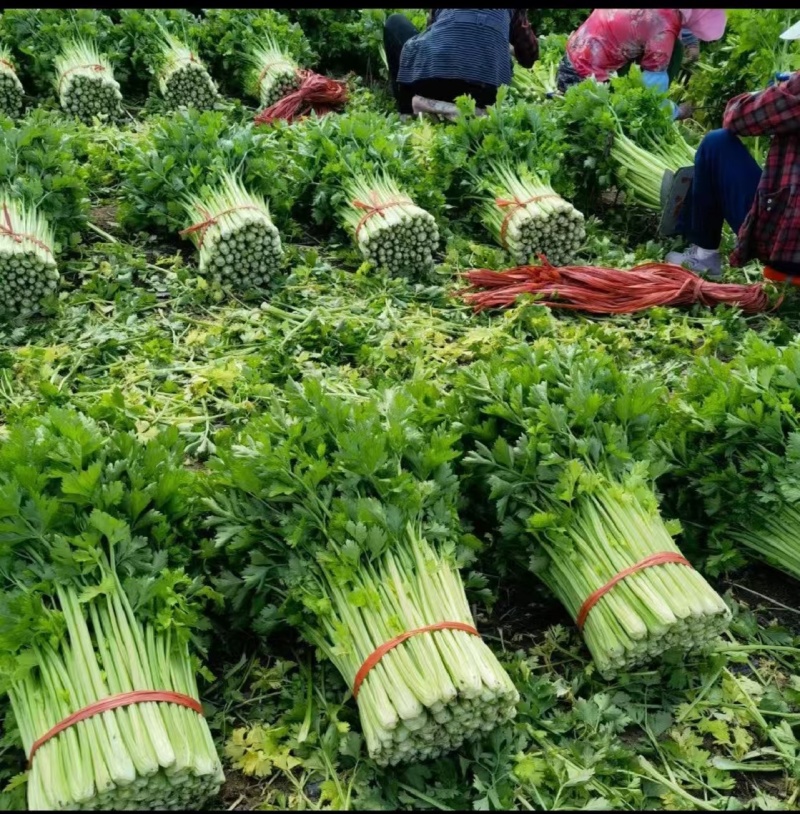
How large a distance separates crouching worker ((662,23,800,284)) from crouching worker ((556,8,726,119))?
5.54ft

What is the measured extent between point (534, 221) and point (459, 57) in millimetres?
2523

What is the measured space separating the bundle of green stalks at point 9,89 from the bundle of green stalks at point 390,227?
395cm

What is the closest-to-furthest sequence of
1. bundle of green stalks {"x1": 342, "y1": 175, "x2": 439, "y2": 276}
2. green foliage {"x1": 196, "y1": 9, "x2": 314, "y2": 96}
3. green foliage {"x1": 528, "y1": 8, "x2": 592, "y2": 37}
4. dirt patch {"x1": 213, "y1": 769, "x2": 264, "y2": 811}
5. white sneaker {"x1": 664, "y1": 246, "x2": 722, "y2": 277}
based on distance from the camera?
dirt patch {"x1": 213, "y1": 769, "x2": 264, "y2": 811}
bundle of green stalks {"x1": 342, "y1": 175, "x2": 439, "y2": 276}
white sneaker {"x1": 664, "y1": 246, "x2": 722, "y2": 277}
green foliage {"x1": 196, "y1": 9, "x2": 314, "y2": 96}
green foliage {"x1": 528, "y1": 8, "x2": 592, "y2": 37}

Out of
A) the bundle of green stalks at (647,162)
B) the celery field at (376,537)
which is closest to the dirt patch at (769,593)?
the celery field at (376,537)

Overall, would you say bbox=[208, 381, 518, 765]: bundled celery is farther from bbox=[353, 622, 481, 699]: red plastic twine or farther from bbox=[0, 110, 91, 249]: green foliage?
bbox=[0, 110, 91, 249]: green foliage

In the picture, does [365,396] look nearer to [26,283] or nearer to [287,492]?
[287,492]

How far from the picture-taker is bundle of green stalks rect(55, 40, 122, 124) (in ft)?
24.4

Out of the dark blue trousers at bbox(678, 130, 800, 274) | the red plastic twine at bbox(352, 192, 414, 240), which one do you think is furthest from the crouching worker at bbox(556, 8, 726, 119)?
the red plastic twine at bbox(352, 192, 414, 240)

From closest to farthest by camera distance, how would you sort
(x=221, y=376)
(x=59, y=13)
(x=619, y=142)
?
(x=221, y=376), (x=619, y=142), (x=59, y=13)

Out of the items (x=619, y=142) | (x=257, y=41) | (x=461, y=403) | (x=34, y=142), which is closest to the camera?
(x=461, y=403)

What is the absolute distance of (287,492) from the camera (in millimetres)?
2980

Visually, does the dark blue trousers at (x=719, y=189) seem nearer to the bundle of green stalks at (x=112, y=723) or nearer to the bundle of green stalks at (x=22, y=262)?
the bundle of green stalks at (x=22, y=262)

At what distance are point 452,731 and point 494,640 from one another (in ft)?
2.28

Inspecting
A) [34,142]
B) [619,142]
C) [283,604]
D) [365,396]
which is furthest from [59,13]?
[283,604]
